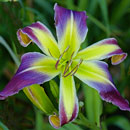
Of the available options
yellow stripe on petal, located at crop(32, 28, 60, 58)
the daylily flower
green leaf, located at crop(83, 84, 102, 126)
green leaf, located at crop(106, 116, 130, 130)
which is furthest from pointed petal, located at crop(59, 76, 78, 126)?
green leaf, located at crop(106, 116, 130, 130)

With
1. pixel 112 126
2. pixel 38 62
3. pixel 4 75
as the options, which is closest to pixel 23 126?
pixel 4 75

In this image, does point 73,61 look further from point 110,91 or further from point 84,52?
point 110,91

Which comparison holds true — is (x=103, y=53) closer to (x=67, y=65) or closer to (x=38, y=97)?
(x=67, y=65)

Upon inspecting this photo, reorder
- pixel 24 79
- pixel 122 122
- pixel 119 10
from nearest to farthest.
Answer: pixel 24 79, pixel 122 122, pixel 119 10

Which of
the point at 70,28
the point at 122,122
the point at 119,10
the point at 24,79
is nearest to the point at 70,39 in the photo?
the point at 70,28

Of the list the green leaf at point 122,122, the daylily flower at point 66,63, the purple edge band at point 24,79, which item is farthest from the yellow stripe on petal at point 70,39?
the green leaf at point 122,122

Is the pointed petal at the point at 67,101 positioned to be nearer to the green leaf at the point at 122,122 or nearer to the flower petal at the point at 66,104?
the flower petal at the point at 66,104
